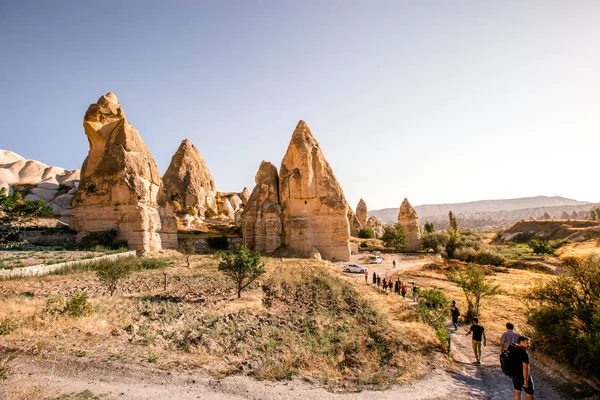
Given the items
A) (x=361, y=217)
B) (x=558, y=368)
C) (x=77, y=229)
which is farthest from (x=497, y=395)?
(x=361, y=217)

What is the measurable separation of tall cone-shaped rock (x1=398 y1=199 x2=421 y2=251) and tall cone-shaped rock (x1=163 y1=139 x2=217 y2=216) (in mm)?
29307

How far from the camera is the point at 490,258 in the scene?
33.9 metres

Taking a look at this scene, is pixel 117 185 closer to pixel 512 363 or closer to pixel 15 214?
pixel 15 214

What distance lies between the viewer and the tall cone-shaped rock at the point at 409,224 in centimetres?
4428

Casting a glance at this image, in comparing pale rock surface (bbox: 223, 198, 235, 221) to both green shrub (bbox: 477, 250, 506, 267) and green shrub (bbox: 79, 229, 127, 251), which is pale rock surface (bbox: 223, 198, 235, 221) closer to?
green shrub (bbox: 79, 229, 127, 251)

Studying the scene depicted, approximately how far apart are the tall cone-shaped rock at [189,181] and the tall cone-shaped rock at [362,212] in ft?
98.2

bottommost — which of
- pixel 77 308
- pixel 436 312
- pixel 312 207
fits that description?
pixel 436 312

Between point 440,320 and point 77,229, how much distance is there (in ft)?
92.4

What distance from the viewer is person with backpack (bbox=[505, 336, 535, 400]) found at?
5590mm

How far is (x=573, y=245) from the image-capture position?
1687 inches

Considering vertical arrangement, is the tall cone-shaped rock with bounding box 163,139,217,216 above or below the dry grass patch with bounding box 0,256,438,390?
above

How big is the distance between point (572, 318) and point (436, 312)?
5.54 m

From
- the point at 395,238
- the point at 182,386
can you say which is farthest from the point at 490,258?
the point at 182,386

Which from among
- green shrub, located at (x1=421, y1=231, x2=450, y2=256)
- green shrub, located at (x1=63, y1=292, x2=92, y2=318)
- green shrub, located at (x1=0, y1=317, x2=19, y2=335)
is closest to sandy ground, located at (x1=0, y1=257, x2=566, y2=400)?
green shrub, located at (x1=0, y1=317, x2=19, y2=335)
